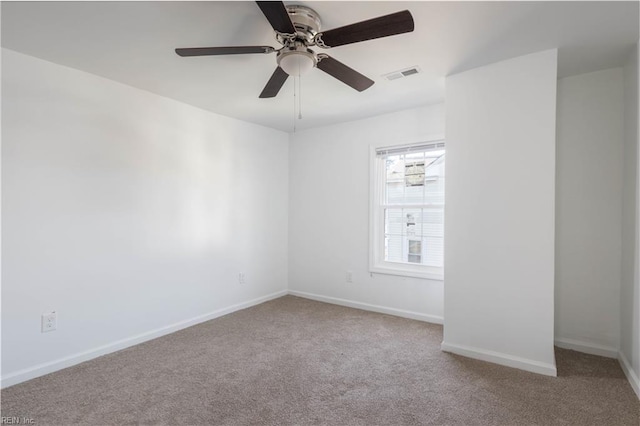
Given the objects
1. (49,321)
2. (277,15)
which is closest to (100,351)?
(49,321)

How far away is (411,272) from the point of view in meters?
3.76

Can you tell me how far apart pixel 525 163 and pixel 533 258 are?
731mm

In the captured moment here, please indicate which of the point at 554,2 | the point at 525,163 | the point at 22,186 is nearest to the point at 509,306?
the point at 525,163

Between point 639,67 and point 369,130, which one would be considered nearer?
point 639,67

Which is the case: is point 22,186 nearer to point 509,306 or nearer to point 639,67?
point 509,306

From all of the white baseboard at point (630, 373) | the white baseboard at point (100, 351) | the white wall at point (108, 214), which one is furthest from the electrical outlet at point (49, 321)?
the white baseboard at point (630, 373)

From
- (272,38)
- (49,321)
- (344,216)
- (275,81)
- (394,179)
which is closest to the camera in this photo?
(272,38)

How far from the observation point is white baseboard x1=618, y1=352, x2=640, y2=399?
2.19 m

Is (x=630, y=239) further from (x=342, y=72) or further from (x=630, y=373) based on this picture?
(x=342, y=72)

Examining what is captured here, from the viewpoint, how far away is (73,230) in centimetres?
268

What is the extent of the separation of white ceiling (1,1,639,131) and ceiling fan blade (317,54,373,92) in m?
0.21

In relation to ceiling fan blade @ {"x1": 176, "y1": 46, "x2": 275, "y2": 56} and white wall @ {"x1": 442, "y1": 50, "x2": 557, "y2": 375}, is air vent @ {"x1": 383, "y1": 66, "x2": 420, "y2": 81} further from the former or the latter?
ceiling fan blade @ {"x1": 176, "y1": 46, "x2": 275, "y2": 56}

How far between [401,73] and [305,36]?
114 centimetres

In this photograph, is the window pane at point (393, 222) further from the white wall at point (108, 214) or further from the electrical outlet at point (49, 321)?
the electrical outlet at point (49, 321)
